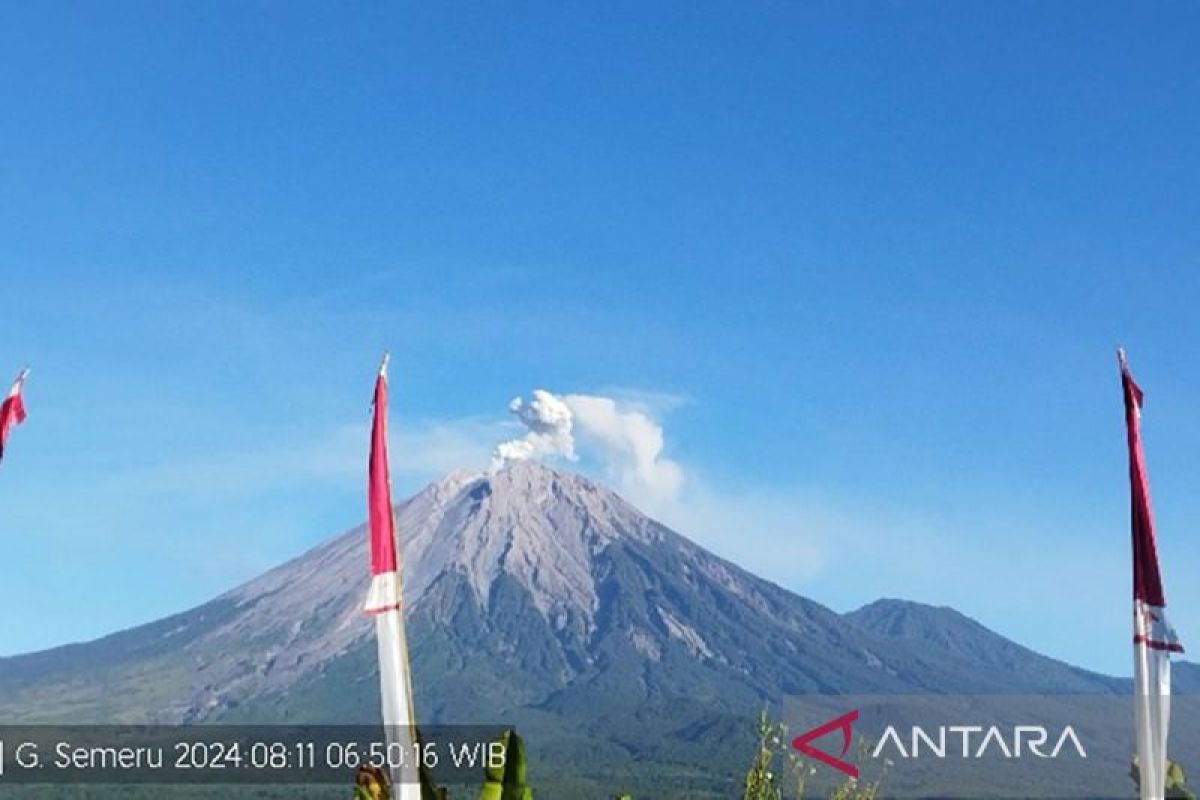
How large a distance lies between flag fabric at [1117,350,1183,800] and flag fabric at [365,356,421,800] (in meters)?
3.20

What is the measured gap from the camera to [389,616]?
6914mm

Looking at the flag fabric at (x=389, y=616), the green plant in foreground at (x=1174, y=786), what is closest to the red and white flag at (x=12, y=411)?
the flag fabric at (x=389, y=616)

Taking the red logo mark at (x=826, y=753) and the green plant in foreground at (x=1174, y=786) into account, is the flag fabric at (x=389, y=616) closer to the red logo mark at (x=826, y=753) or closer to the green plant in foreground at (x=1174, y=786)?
the red logo mark at (x=826, y=753)

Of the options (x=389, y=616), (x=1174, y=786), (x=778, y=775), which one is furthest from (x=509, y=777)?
(x=1174, y=786)

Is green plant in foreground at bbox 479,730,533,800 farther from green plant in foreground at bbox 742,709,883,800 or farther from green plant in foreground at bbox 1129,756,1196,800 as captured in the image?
green plant in foreground at bbox 1129,756,1196,800

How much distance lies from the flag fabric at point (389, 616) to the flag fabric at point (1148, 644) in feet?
10.5

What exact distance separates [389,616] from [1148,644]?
341 cm

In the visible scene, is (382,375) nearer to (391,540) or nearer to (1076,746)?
(391,540)

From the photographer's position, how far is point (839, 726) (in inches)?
401

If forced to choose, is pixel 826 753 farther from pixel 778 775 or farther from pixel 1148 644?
pixel 1148 644

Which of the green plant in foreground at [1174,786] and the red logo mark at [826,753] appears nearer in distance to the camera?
the red logo mark at [826,753]

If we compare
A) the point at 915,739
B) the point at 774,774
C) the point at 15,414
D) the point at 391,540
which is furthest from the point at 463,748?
the point at 391,540

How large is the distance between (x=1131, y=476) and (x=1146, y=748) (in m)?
1.22

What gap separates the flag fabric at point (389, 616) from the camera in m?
6.66
